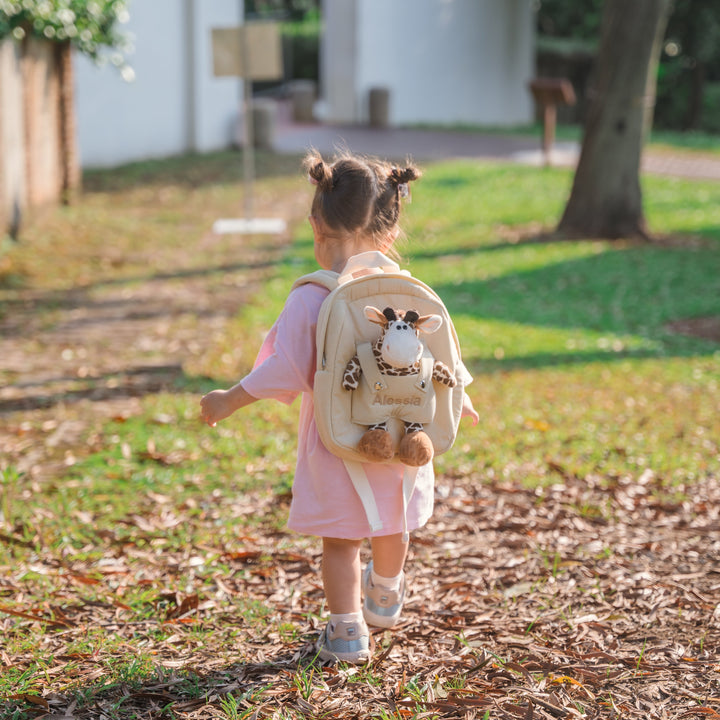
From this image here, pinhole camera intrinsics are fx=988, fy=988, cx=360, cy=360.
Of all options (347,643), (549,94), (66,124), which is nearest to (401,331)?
(347,643)

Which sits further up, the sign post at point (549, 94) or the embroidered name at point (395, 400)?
the sign post at point (549, 94)

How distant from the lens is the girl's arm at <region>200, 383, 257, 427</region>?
2.61 m

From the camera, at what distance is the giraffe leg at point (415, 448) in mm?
2543

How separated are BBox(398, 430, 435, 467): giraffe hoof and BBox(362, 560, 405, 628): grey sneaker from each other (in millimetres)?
523

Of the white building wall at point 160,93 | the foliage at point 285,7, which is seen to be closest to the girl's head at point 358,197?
the white building wall at point 160,93

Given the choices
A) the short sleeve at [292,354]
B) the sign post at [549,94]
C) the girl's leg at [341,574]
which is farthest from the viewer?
the sign post at [549,94]

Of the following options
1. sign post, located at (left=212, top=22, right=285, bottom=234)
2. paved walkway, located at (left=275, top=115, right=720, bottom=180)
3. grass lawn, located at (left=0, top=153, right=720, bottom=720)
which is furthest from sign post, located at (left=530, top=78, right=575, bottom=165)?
grass lawn, located at (left=0, top=153, right=720, bottom=720)

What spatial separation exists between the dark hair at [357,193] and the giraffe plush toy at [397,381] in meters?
0.28

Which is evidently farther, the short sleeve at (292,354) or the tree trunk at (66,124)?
the tree trunk at (66,124)

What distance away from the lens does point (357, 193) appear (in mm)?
2631

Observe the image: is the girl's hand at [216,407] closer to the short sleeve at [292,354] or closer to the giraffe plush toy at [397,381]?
the short sleeve at [292,354]

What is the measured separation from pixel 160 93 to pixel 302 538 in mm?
15126

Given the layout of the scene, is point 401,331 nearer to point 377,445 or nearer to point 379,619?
point 377,445

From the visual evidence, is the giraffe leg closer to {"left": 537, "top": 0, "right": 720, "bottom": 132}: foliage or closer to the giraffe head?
the giraffe head
